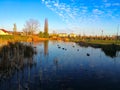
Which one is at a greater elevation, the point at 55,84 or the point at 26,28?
the point at 26,28

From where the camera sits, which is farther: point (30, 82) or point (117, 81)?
point (117, 81)

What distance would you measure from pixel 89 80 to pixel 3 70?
7.33 metres

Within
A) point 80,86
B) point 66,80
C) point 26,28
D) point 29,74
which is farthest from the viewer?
point 26,28

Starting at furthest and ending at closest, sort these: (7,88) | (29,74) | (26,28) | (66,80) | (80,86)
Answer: (26,28), (29,74), (66,80), (80,86), (7,88)

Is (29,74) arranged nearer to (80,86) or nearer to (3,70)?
(3,70)

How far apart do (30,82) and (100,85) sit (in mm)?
5088

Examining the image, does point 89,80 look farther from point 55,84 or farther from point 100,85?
point 55,84

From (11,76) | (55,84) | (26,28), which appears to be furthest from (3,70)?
(26,28)

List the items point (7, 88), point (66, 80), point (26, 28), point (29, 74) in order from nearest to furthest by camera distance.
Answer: point (7, 88), point (66, 80), point (29, 74), point (26, 28)

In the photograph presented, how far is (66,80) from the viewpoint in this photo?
14531 millimetres

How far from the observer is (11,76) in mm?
14766

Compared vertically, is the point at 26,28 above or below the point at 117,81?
above

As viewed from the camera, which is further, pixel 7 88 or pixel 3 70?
pixel 3 70

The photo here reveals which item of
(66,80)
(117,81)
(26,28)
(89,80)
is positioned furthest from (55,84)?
(26,28)
